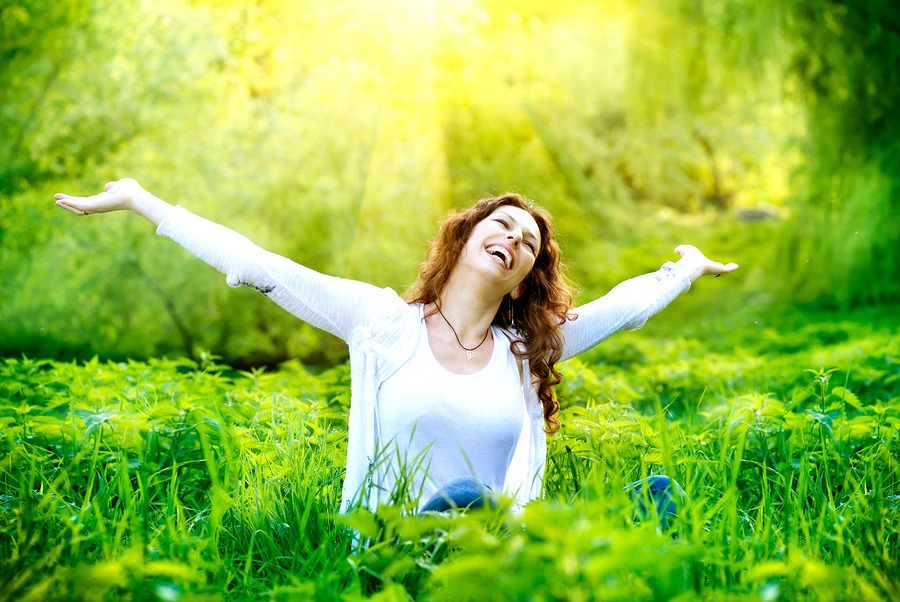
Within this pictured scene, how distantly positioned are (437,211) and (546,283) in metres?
6.38

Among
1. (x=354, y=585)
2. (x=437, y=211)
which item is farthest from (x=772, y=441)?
(x=437, y=211)

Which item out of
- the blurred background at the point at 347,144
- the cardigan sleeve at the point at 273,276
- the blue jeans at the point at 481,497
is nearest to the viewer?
the blue jeans at the point at 481,497

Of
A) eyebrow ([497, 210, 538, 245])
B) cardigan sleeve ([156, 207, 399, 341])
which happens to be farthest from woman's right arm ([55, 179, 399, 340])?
eyebrow ([497, 210, 538, 245])

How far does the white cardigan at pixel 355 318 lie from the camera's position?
7.00 feet

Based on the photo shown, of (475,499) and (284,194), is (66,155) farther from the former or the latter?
(475,499)

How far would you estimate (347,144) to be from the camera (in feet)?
28.8

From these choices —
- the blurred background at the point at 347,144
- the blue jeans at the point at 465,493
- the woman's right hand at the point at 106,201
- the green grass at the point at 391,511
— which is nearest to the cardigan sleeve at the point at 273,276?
the woman's right hand at the point at 106,201

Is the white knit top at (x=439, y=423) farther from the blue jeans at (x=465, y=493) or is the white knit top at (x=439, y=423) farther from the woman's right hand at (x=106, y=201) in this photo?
the woman's right hand at (x=106, y=201)

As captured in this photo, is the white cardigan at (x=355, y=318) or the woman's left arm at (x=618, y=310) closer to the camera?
the white cardigan at (x=355, y=318)

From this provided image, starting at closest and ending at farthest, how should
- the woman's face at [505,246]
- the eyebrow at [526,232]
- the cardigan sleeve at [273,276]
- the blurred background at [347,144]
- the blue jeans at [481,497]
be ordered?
the blue jeans at [481,497]
the cardigan sleeve at [273,276]
the woman's face at [505,246]
the eyebrow at [526,232]
the blurred background at [347,144]

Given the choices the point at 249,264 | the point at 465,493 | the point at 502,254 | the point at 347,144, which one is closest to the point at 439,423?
the point at 465,493

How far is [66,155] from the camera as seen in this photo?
7.90 metres

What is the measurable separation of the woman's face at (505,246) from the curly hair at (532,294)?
0.24 ft

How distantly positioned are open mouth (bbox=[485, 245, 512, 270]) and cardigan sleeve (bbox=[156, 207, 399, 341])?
34 cm
